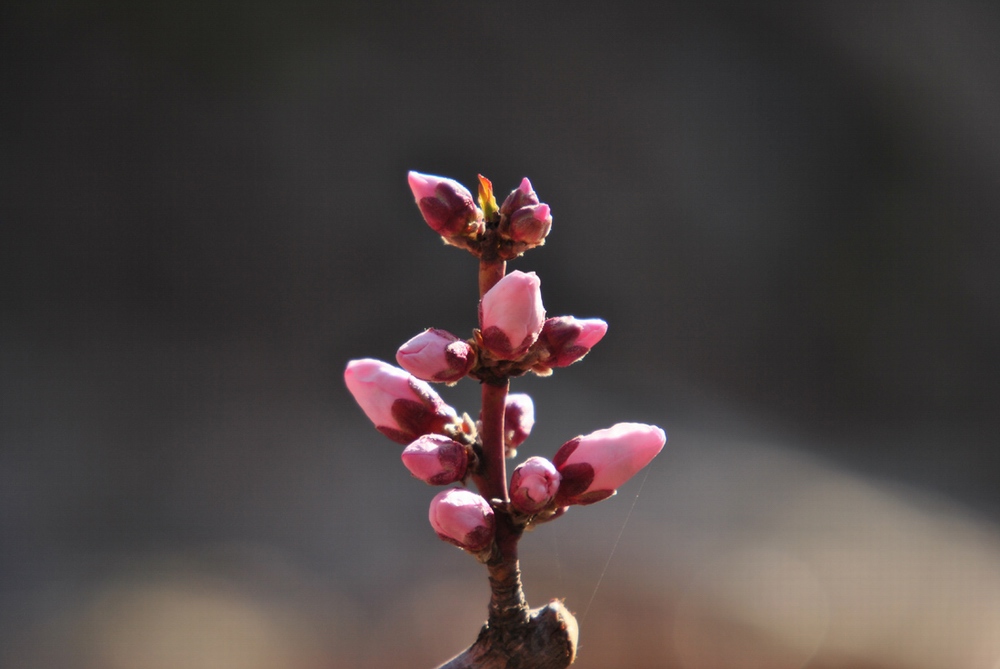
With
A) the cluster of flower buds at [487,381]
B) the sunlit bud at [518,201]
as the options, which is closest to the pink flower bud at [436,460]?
the cluster of flower buds at [487,381]

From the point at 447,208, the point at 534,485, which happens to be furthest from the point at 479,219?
the point at 534,485

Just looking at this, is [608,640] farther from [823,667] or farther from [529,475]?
[529,475]

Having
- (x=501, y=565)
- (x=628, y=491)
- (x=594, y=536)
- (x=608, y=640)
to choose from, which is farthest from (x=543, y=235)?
(x=628, y=491)

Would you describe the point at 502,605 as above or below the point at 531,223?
below

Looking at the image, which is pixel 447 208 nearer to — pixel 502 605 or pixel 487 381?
pixel 487 381
